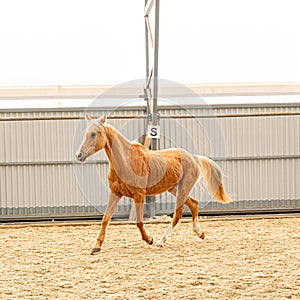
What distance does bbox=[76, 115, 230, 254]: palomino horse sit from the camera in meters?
6.75

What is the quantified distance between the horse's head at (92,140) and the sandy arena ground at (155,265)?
1.06 meters

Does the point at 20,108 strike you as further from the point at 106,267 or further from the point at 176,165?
the point at 106,267

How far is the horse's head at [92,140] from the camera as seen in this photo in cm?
655

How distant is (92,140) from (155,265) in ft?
4.71

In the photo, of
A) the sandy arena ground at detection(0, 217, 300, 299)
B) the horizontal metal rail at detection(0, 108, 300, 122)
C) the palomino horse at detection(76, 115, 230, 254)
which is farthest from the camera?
the horizontal metal rail at detection(0, 108, 300, 122)

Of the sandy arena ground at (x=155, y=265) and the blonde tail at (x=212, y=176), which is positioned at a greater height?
the blonde tail at (x=212, y=176)

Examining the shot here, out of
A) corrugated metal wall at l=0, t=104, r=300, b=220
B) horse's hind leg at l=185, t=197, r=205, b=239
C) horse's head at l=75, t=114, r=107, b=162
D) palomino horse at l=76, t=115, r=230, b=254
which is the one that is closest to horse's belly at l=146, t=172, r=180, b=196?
palomino horse at l=76, t=115, r=230, b=254

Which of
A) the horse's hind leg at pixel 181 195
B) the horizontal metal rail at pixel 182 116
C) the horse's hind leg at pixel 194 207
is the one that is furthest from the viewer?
the horizontal metal rail at pixel 182 116

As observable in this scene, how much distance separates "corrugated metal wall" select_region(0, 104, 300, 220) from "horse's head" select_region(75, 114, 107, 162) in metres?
4.72

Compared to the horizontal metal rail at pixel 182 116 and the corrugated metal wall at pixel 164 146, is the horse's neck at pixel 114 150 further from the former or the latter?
the horizontal metal rail at pixel 182 116

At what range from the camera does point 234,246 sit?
741cm

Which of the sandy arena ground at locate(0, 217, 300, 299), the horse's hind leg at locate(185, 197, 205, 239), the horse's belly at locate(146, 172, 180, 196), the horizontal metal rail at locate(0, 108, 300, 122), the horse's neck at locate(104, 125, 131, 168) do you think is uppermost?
the horizontal metal rail at locate(0, 108, 300, 122)

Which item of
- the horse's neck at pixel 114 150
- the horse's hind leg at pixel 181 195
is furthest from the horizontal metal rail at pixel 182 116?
the horse's neck at pixel 114 150

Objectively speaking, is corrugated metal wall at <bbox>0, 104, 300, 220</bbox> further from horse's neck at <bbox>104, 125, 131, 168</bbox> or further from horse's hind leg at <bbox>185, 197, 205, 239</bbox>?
horse's neck at <bbox>104, 125, 131, 168</bbox>
